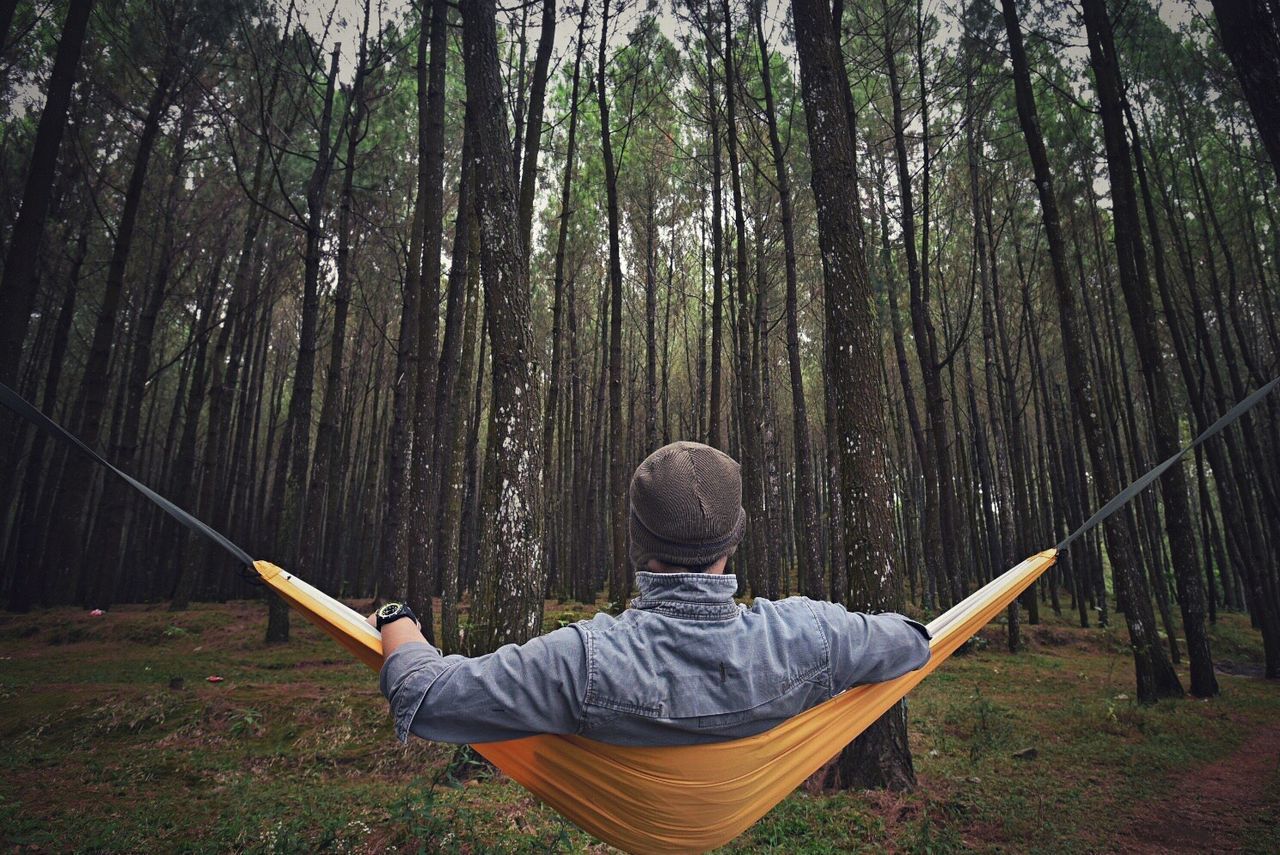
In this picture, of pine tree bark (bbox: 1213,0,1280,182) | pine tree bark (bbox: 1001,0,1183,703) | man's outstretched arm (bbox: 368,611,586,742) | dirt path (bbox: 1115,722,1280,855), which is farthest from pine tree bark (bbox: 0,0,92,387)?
pine tree bark (bbox: 1001,0,1183,703)

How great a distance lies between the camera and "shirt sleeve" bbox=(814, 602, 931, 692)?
60.8 inches

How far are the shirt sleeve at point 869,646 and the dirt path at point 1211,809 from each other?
3729 mm

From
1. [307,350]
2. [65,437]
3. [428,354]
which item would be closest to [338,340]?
[307,350]

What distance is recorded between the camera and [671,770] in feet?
4.93

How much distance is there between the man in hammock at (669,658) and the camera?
1.27m

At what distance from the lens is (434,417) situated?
29.6 feet

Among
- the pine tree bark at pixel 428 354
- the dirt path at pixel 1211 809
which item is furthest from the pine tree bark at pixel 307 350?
the dirt path at pixel 1211 809

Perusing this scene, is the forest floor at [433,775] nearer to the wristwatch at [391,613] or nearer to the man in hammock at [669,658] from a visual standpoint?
the wristwatch at [391,613]

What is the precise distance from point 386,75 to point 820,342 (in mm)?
14322

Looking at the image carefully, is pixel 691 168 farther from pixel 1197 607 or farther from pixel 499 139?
pixel 1197 607

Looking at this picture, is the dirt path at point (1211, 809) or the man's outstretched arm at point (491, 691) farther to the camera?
the dirt path at point (1211, 809)

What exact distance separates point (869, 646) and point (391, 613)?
124 cm

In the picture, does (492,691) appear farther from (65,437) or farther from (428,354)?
(428,354)

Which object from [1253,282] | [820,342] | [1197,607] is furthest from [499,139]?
[820,342]
